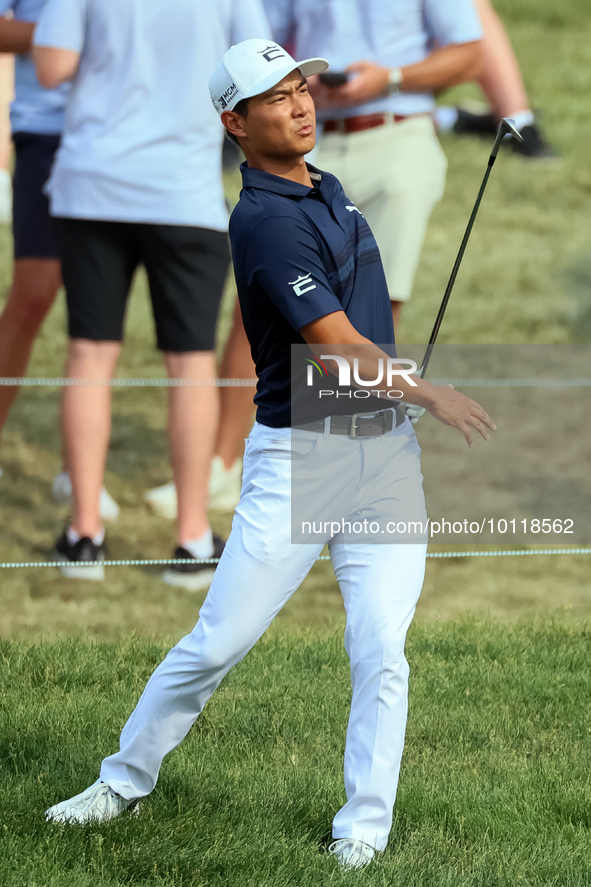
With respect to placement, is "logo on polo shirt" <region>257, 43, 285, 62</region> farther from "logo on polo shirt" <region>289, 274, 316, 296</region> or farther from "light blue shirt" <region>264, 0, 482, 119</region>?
"light blue shirt" <region>264, 0, 482, 119</region>

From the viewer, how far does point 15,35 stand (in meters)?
5.25

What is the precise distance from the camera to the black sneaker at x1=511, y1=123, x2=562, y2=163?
1047 centimetres

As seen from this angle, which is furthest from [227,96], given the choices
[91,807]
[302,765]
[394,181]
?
[394,181]

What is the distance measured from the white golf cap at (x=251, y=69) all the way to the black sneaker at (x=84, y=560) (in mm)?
2655

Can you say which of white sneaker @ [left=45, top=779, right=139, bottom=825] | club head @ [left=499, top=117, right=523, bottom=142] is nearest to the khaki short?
club head @ [left=499, top=117, right=523, bottom=142]

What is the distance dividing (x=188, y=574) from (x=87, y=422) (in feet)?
2.48

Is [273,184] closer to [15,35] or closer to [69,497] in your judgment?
[15,35]

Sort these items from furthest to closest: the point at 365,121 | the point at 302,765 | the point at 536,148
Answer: the point at 536,148 → the point at 365,121 → the point at 302,765

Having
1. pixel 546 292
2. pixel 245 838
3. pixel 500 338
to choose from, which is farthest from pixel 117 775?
pixel 546 292

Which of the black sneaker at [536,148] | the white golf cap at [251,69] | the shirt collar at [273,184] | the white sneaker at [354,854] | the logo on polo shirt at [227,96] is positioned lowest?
the black sneaker at [536,148]

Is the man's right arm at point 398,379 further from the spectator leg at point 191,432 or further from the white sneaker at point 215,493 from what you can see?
the white sneaker at point 215,493

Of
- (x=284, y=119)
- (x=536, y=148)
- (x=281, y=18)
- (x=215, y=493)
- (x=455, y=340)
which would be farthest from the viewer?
(x=536, y=148)

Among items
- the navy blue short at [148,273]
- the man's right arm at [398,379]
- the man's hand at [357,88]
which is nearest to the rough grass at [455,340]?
the navy blue short at [148,273]

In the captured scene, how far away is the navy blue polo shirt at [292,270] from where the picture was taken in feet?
8.50
